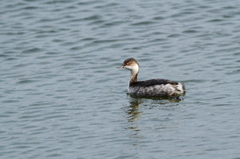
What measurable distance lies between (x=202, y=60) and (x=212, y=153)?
259 inches

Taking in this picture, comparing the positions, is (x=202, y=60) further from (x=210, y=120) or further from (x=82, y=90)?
(x=210, y=120)

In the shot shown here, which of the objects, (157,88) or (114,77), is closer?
(157,88)

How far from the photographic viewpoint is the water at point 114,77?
9539 mm

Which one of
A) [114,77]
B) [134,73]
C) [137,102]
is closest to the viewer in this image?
[137,102]

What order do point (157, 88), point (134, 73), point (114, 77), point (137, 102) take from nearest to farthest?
point (137, 102), point (157, 88), point (134, 73), point (114, 77)

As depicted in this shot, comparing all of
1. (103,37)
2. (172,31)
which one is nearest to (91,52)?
(103,37)

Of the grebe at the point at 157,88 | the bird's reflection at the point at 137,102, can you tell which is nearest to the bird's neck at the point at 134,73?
the grebe at the point at 157,88

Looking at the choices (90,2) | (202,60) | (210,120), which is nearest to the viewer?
(210,120)

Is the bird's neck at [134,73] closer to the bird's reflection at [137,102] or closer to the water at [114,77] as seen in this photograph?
the water at [114,77]

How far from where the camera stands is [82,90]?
13.3 m

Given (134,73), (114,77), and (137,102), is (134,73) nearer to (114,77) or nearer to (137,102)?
(114,77)

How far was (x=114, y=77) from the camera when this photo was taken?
1444 centimetres

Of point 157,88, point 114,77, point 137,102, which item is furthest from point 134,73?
point 137,102

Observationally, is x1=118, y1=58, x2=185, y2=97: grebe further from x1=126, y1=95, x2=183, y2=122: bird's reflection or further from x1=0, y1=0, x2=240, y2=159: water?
x1=0, y1=0, x2=240, y2=159: water
